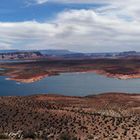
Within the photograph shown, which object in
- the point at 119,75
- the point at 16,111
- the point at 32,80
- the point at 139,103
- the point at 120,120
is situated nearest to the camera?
the point at 120,120

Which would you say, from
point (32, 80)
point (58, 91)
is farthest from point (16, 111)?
point (32, 80)

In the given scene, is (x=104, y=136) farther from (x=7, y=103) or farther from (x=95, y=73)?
(x=95, y=73)

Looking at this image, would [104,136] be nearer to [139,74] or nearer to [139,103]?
[139,103]

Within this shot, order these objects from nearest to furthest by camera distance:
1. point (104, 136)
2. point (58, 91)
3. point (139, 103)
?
point (104, 136), point (139, 103), point (58, 91)

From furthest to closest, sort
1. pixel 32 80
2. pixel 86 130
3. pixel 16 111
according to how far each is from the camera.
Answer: pixel 32 80, pixel 16 111, pixel 86 130

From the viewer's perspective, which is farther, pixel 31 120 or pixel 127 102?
pixel 127 102

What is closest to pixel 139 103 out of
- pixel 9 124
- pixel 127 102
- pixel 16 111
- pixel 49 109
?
pixel 127 102

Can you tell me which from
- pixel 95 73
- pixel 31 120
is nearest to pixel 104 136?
pixel 31 120

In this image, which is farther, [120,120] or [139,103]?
[139,103]

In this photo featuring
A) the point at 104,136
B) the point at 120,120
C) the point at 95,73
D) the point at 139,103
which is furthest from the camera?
the point at 95,73
